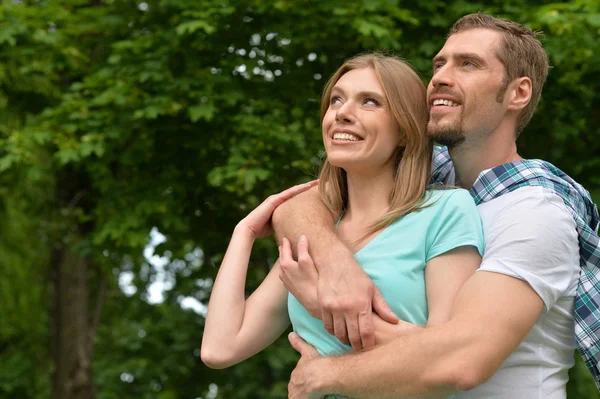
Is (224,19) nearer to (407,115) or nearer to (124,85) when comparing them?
(124,85)

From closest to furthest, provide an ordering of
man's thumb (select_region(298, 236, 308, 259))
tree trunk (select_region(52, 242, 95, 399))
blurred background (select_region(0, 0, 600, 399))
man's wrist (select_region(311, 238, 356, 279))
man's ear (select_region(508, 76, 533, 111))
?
man's wrist (select_region(311, 238, 356, 279))
man's thumb (select_region(298, 236, 308, 259))
man's ear (select_region(508, 76, 533, 111))
blurred background (select_region(0, 0, 600, 399))
tree trunk (select_region(52, 242, 95, 399))

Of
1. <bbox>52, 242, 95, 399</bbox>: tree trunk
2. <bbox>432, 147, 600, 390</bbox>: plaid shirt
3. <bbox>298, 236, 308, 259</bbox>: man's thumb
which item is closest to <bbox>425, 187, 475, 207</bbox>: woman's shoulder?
<bbox>432, 147, 600, 390</bbox>: plaid shirt

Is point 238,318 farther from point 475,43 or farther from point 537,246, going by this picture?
point 475,43

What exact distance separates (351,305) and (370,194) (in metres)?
0.47

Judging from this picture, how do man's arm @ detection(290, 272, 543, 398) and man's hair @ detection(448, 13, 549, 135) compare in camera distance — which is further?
man's hair @ detection(448, 13, 549, 135)

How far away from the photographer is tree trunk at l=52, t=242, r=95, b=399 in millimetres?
7469

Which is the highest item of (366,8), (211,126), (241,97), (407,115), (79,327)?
(407,115)

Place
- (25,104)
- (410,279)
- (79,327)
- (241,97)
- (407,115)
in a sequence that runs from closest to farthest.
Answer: (410,279) < (407,115) < (241,97) < (25,104) < (79,327)

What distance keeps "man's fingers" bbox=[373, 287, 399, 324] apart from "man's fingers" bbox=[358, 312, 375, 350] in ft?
0.11

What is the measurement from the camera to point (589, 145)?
5500 millimetres

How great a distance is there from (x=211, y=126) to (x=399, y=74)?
11.5 ft

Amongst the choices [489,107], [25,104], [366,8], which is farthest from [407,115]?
[25,104]

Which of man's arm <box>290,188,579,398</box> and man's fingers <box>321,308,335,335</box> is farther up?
man's arm <box>290,188,579,398</box>

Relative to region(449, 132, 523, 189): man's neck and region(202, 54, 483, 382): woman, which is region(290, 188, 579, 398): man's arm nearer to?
region(202, 54, 483, 382): woman
